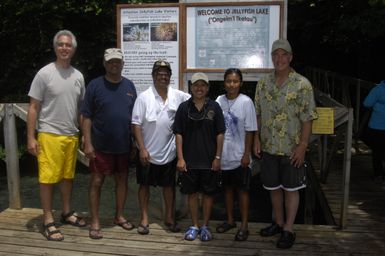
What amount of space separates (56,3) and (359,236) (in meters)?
7.15

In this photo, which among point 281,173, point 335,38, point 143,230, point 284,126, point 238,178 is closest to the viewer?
point 284,126

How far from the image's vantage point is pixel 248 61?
Result: 446 centimetres

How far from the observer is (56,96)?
3.98 meters

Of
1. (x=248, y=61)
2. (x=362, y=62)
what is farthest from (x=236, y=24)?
(x=362, y=62)

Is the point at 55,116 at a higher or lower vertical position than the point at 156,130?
higher

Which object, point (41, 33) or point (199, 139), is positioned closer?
point (199, 139)

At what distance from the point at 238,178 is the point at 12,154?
7.94 ft

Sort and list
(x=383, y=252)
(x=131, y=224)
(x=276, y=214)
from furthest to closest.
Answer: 1. (x=131, y=224)
2. (x=276, y=214)
3. (x=383, y=252)

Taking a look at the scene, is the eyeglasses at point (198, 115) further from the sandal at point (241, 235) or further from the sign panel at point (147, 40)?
the sandal at point (241, 235)

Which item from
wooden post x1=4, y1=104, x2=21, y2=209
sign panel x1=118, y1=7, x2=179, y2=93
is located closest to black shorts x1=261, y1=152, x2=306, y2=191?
sign panel x1=118, y1=7, x2=179, y2=93

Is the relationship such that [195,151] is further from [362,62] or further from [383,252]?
[362,62]

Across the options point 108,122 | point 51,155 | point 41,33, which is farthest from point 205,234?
point 41,33

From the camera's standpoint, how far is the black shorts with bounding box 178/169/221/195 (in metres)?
3.92

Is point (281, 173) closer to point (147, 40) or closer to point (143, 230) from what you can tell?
point (143, 230)
